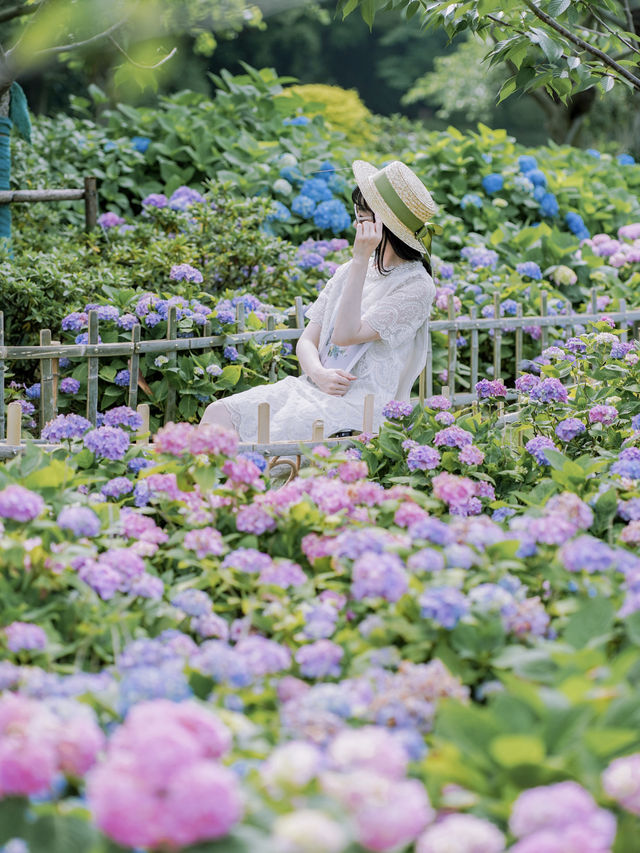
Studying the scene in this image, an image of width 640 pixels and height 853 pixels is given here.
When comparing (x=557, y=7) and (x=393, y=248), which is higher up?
(x=557, y=7)

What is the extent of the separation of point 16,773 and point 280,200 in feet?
19.7

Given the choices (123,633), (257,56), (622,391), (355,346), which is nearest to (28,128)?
(355,346)

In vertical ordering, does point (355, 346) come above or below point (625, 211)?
below

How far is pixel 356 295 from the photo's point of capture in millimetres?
3244

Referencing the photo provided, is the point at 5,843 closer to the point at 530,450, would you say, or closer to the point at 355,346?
the point at 530,450

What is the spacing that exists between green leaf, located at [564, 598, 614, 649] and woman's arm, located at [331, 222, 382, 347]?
70.6 inches

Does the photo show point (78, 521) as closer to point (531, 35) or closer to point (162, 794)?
point (162, 794)

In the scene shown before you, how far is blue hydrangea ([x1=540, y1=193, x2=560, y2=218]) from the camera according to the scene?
721 centimetres

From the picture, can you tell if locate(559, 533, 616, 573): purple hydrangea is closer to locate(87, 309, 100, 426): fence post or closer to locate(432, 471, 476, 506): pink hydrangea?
locate(432, 471, 476, 506): pink hydrangea

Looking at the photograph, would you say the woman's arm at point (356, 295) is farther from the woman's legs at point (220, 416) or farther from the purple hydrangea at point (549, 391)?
the purple hydrangea at point (549, 391)

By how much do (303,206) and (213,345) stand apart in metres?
2.82

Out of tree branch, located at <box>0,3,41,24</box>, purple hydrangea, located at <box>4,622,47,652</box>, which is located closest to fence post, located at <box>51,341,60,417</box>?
purple hydrangea, located at <box>4,622,47,652</box>

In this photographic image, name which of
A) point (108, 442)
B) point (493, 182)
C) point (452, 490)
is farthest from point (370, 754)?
point (493, 182)

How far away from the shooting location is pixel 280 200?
6801mm
